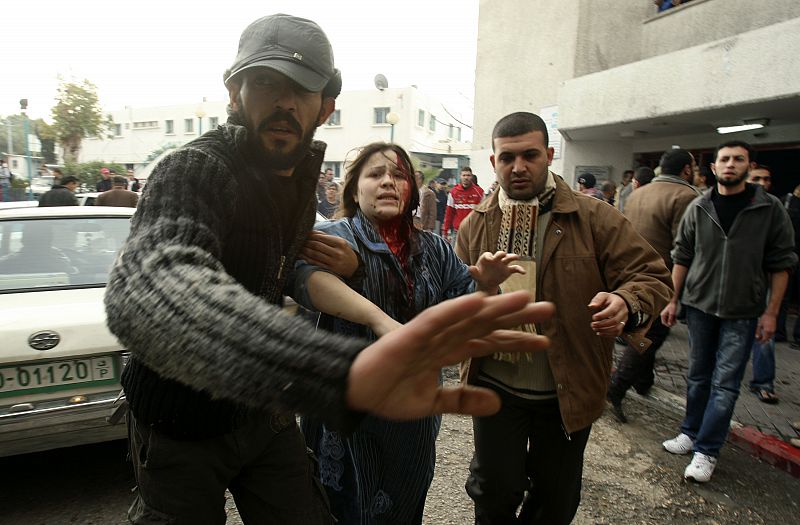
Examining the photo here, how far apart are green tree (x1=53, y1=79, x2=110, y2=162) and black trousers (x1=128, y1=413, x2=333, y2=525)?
40138mm

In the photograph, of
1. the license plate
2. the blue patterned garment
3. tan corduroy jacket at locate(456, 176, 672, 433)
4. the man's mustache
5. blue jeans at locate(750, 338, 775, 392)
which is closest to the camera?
the man's mustache

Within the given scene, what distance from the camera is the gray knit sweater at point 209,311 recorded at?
0.73m

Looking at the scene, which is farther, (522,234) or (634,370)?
(634,370)

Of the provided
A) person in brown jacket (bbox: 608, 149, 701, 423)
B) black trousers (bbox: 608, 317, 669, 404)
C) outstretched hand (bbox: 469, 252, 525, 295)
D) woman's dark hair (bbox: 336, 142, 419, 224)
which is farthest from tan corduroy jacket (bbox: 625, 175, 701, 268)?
outstretched hand (bbox: 469, 252, 525, 295)

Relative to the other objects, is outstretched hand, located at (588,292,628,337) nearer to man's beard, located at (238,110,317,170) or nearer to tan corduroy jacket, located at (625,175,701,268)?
man's beard, located at (238,110,317,170)

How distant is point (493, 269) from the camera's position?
1.92 metres

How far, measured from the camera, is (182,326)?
0.77m

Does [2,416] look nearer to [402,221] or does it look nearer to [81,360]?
[81,360]

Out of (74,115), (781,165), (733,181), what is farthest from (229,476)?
(74,115)

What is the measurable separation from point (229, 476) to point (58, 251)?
282 cm

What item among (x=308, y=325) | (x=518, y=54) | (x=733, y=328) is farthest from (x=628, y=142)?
(x=308, y=325)

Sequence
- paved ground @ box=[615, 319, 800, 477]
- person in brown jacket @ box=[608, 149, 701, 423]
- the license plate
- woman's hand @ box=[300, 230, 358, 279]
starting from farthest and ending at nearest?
1. person in brown jacket @ box=[608, 149, 701, 423]
2. paved ground @ box=[615, 319, 800, 477]
3. the license plate
4. woman's hand @ box=[300, 230, 358, 279]

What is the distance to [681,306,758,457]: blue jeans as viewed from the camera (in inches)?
132

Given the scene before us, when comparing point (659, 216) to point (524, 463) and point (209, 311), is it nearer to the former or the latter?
point (524, 463)
